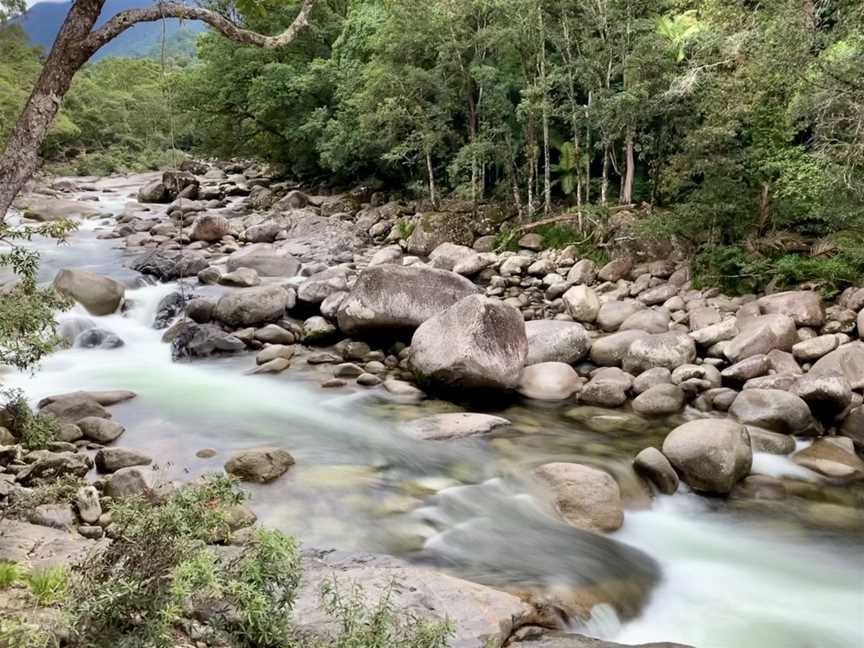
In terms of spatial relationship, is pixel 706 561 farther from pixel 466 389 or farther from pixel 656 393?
pixel 466 389

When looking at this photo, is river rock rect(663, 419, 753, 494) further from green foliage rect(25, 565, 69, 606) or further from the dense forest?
green foliage rect(25, 565, 69, 606)

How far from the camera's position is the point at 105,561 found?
134 inches

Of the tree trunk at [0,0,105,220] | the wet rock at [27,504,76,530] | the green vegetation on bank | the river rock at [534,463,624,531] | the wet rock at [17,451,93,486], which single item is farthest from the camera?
the river rock at [534,463,624,531]

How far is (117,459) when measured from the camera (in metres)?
7.40

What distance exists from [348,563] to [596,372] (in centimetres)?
697

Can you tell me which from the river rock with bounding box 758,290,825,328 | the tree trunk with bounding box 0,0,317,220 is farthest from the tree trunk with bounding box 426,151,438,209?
the tree trunk with bounding box 0,0,317,220

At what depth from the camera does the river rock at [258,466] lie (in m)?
7.41

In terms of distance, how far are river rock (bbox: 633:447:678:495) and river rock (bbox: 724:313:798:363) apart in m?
4.14

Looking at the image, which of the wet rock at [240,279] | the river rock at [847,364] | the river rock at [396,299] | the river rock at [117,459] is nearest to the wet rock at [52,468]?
the river rock at [117,459]

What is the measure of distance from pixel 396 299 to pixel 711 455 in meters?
6.43

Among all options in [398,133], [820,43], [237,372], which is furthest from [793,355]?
[398,133]

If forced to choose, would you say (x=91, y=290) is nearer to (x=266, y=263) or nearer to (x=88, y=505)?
(x=266, y=263)

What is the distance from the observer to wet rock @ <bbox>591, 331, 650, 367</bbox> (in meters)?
11.9

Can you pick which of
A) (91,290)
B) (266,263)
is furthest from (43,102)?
(266,263)
